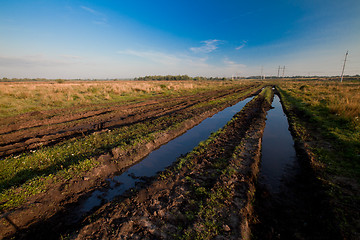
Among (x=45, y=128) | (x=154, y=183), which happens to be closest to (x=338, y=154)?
(x=154, y=183)

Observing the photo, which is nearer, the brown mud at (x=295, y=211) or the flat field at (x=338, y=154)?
the brown mud at (x=295, y=211)

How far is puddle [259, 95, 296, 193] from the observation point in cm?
512

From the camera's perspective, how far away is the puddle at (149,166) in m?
4.33

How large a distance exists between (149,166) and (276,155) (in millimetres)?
5955

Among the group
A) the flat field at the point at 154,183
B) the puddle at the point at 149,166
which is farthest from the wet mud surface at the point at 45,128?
the puddle at the point at 149,166

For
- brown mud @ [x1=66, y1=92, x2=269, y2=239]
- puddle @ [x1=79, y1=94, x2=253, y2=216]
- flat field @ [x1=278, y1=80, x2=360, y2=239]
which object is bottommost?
puddle @ [x1=79, y1=94, x2=253, y2=216]

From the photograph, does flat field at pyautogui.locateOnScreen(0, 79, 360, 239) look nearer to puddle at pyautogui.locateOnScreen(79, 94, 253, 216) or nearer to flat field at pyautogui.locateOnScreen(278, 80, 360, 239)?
flat field at pyautogui.locateOnScreen(278, 80, 360, 239)

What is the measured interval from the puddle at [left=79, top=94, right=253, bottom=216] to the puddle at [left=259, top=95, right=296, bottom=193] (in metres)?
3.34

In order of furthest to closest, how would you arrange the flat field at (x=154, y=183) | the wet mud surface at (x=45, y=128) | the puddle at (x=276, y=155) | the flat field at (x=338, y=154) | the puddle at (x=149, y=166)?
1. the wet mud surface at (x=45, y=128)
2. the puddle at (x=276, y=155)
3. the puddle at (x=149, y=166)
4. the flat field at (x=338, y=154)
5. the flat field at (x=154, y=183)

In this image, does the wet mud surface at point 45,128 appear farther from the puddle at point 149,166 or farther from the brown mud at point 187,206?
the brown mud at point 187,206

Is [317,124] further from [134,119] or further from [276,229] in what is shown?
[134,119]

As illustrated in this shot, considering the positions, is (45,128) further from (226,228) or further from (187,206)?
(226,228)

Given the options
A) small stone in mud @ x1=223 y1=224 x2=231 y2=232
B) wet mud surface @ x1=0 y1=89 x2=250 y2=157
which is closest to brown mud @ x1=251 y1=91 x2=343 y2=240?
small stone in mud @ x1=223 y1=224 x2=231 y2=232

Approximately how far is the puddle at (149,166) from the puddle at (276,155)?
334 centimetres
